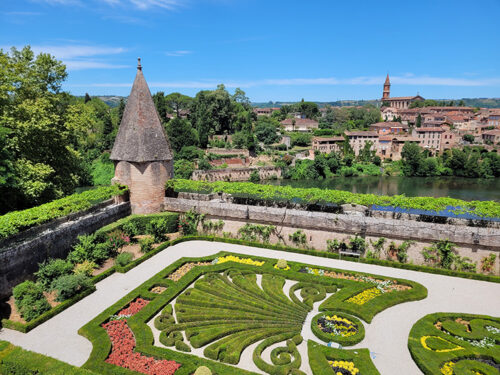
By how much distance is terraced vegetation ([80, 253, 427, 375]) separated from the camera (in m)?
10.9

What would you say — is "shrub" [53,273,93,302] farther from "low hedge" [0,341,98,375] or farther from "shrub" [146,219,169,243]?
"shrub" [146,219,169,243]

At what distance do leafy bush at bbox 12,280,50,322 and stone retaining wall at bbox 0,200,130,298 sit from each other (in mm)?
1710

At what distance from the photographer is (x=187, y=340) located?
1197cm

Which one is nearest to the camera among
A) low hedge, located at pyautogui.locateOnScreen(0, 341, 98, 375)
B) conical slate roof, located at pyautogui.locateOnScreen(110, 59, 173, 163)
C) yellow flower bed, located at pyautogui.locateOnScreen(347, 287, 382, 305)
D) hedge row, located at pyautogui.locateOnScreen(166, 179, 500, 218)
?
low hedge, located at pyautogui.locateOnScreen(0, 341, 98, 375)

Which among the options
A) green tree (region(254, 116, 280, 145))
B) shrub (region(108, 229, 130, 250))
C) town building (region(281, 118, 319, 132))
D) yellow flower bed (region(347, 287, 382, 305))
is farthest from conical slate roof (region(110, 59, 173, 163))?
town building (region(281, 118, 319, 132))

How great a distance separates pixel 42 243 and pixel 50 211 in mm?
1780

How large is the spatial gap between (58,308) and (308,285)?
1066 centimetres

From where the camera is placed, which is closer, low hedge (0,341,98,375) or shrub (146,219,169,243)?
low hedge (0,341,98,375)

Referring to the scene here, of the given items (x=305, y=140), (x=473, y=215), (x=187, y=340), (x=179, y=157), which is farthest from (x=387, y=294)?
(x=305, y=140)

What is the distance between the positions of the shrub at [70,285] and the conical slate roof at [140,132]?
28.0 ft

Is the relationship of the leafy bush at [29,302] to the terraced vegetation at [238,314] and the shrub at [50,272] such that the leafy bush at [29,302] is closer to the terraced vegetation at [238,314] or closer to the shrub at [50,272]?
the shrub at [50,272]

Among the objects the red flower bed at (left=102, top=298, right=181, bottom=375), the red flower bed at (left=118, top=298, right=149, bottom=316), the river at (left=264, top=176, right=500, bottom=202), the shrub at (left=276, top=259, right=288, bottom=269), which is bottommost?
the river at (left=264, top=176, right=500, bottom=202)

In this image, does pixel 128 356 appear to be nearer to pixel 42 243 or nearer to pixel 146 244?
pixel 42 243

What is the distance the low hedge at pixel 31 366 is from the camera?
9.55 metres
